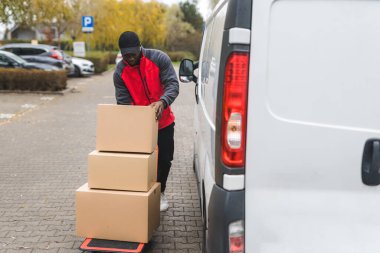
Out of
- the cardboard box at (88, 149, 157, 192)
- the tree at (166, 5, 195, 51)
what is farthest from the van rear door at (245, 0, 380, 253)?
the tree at (166, 5, 195, 51)

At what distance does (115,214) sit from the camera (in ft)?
12.3

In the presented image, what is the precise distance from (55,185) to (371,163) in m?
4.53

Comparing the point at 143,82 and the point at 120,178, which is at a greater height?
the point at 143,82

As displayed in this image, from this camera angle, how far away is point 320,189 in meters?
2.40

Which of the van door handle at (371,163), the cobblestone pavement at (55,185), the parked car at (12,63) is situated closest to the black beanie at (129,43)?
the cobblestone pavement at (55,185)

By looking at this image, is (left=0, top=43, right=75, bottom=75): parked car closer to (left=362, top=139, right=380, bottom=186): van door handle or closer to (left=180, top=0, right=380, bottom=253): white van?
(left=180, top=0, right=380, bottom=253): white van

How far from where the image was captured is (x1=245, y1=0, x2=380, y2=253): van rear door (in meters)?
2.27

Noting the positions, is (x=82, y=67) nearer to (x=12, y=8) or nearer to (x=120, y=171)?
(x=12, y=8)

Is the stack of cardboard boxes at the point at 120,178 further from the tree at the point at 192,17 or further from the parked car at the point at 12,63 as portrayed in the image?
the tree at the point at 192,17

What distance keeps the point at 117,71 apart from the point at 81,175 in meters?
2.68

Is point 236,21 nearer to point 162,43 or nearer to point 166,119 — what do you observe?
point 166,119

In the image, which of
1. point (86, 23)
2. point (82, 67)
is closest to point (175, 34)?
point (82, 67)

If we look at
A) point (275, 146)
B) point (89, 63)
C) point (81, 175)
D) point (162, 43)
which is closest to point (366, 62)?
point (275, 146)

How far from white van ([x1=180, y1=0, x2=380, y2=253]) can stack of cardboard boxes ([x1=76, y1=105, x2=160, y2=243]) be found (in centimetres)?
134
